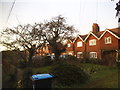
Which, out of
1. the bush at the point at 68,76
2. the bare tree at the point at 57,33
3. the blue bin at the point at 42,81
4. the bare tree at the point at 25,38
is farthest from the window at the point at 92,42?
the blue bin at the point at 42,81

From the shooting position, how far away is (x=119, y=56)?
31.3 ft

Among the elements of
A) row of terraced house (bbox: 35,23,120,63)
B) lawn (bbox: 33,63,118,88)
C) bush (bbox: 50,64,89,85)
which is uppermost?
row of terraced house (bbox: 35,23,120,63)

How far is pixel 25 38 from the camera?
32.7ft

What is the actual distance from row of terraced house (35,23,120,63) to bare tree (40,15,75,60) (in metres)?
1.12

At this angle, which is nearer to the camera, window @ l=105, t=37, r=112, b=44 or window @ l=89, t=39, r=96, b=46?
window @ l=105, t=37, r=112, b=44

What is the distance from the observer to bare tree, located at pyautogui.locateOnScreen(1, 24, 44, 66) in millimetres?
9355

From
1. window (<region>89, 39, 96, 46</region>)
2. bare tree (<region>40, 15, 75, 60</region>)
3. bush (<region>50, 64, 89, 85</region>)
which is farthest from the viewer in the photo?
window (<region>89, 39, 96, 46</region>)

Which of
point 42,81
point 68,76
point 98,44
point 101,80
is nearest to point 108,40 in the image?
point 98,44

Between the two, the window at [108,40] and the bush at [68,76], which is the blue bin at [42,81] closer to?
the bush at [68,76]

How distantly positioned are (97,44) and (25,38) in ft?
35.6

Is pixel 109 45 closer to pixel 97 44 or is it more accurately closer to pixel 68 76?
pixel 97 44

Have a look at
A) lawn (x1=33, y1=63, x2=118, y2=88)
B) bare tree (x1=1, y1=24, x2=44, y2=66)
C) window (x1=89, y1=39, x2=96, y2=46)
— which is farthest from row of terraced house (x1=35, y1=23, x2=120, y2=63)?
lawn (x1=33, y1=63, x2=118, y2=88)

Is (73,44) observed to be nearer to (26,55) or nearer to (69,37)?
(69,37)

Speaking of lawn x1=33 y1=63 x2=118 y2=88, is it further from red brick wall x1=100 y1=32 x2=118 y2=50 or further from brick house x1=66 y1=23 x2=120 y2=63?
red brick wall x1=100 y1=32 x2=118 y2=50
